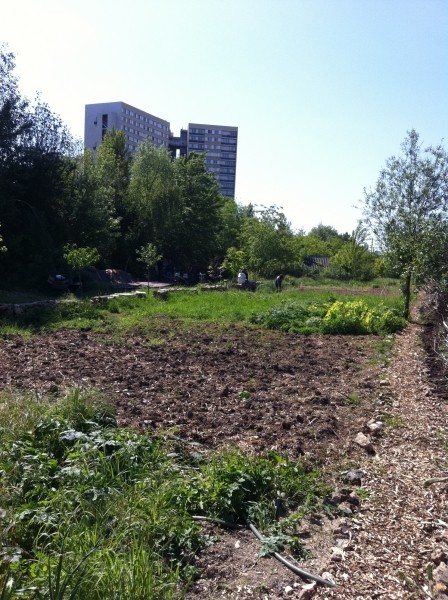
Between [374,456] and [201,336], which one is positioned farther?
[201,336]

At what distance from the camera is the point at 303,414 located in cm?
703

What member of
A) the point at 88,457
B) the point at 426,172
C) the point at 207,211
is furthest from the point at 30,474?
the point at 207,211

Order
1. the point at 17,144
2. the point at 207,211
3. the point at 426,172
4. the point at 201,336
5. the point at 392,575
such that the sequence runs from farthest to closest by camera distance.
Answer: the point at 207,211 → the point at 17,144 → the point at 426,172 → the point at 201,336 → the point at 392,575

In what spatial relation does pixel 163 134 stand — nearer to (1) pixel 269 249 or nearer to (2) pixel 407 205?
(1) pixel 269 249

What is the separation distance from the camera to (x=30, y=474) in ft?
13.8

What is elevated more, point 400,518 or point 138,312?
point 138,312

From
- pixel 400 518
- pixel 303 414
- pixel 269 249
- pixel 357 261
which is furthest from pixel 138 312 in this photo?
pixel 357 261

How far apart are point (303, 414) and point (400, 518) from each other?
2.67 m

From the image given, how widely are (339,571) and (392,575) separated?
32 centimetres

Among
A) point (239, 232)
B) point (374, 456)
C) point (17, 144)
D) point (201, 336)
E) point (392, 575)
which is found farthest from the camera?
point (239, 232)

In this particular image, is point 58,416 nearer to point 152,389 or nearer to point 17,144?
point 152,389

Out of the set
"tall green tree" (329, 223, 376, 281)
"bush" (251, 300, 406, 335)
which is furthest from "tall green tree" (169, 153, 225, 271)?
"bush" (251, 300, 406, 335)

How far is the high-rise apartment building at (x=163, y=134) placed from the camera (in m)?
107

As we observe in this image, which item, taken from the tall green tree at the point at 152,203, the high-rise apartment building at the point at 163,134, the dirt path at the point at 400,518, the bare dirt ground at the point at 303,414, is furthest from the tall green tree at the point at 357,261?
the high-rise apartment building at the point at 163,134
